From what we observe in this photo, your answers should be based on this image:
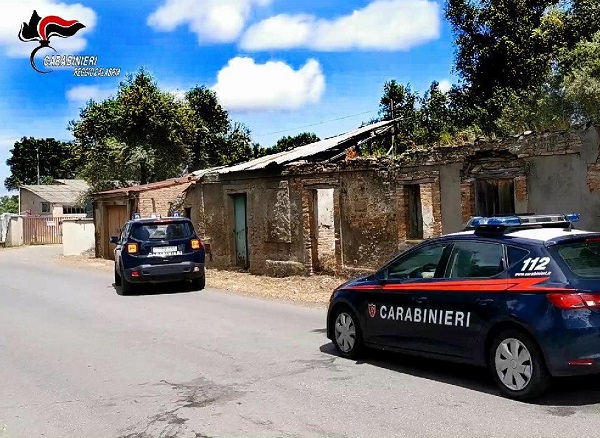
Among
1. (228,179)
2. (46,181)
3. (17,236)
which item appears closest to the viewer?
(228,179)

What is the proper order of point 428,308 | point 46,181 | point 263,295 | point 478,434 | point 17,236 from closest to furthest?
1. point 478,434
2. point 428,308
3. point 263,295
4. point 17,236
5. point 46,181

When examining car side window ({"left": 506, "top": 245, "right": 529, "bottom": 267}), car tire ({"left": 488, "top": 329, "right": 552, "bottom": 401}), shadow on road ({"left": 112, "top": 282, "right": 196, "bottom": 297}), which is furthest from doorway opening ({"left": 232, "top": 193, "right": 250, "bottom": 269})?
car tire ({"left": 488, "top": 329, "right": 552, "bottom": 401})

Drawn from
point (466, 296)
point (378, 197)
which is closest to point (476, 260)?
point (466, 296)

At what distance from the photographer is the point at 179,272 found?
14391 millimetres

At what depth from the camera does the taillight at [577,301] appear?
17.2ft

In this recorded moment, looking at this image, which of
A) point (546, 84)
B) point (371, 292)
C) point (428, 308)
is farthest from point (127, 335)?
point (546, 84)

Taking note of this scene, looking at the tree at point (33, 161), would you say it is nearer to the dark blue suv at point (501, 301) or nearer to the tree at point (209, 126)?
Result: the tree at point (209, 126)

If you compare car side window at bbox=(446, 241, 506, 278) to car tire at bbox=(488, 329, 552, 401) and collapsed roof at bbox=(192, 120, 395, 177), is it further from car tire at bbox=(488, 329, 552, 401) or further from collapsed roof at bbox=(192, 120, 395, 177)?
collapsed roof at bbox=(192, 120, 395, 177)

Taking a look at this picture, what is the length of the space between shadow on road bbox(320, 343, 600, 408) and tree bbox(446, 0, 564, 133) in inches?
683

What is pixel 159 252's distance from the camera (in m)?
14.3

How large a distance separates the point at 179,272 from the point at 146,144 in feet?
65.7

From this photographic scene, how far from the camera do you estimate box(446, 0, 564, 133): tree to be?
2358 cm

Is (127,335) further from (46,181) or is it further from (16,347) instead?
(46,181)

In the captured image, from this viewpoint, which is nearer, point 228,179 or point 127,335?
point 127,335
